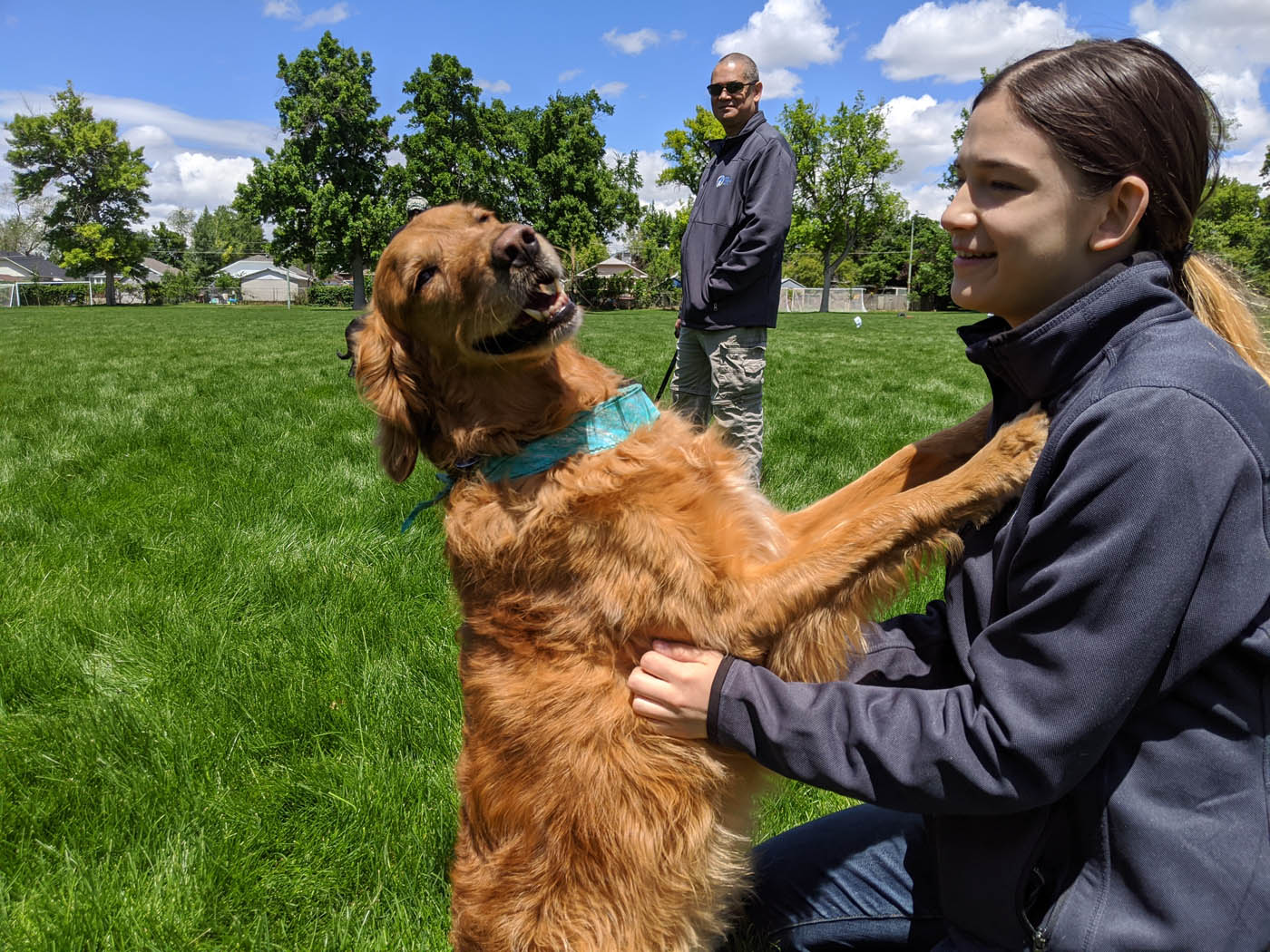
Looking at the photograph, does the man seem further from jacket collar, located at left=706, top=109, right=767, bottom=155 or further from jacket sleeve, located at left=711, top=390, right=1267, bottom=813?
jacket sleeve, located at left=711, top=390, right=1267, bottom=813

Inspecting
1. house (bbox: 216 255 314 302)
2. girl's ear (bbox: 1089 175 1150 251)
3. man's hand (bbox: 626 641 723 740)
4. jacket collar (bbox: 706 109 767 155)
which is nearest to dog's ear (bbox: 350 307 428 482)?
man's hand (bbox: 626 641 723 740)

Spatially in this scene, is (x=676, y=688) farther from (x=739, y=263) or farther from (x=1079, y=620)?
(x=739, y=263)

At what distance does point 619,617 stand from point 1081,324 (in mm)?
1238

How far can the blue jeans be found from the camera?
6.61 ft

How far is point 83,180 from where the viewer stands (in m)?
62.8

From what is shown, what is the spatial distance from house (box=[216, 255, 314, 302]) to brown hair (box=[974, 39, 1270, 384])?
281 feet

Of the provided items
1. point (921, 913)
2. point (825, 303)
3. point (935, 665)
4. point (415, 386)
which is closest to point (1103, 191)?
point (935, 665)

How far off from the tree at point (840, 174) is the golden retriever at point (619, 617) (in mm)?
55633

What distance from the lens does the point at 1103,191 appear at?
1.40 metres

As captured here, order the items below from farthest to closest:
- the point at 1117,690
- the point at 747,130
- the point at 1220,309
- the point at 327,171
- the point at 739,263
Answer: the point at 327,171 → the point at 747,130 → the point at 739,263 → the point at 1220,309 → the point at 1117,690

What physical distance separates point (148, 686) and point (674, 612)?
2.49m

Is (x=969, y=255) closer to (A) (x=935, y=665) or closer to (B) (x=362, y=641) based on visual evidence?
(A) (x=935, y=665)

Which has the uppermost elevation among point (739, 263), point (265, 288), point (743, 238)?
point (265, 288)

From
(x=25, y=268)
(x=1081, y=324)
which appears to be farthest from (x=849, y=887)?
(x=25, y=268)
